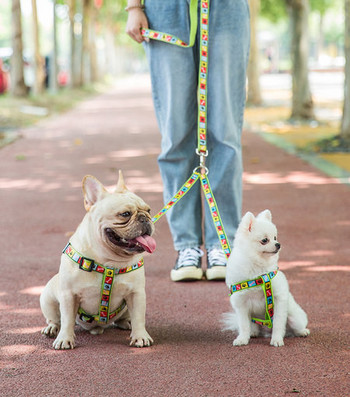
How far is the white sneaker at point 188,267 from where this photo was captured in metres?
4.52

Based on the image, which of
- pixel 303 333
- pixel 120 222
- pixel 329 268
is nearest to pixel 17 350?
pixel 120 222

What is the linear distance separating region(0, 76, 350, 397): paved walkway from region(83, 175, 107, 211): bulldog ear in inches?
29.4

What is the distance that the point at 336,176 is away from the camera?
871 cm

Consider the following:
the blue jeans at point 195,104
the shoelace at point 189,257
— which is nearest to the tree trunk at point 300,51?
the blue jeans at point 195,104

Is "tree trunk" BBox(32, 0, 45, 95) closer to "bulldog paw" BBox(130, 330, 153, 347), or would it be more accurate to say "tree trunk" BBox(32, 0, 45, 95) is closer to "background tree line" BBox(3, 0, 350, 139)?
"background tree line" BBox(3, 0, 350, 139)

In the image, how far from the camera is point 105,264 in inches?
128

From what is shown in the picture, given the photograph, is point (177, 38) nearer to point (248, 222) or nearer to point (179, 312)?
point (248, 222)

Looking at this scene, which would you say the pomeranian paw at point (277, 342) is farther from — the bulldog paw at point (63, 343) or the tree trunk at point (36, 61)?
the tree trunk at point (36, 61)

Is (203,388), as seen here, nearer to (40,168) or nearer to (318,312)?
(318,312)

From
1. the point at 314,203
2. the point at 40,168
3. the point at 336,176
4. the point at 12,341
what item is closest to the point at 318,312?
the point at 12,341

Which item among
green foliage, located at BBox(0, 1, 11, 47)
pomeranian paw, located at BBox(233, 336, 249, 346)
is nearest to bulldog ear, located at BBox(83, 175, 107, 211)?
pomeranian paw, located at BBox(233, 336, 249, 346)

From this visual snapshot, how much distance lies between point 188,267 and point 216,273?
199 millimetres

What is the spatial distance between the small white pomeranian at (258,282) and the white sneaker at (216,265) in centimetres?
109

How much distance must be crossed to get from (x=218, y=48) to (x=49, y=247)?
2.32m
